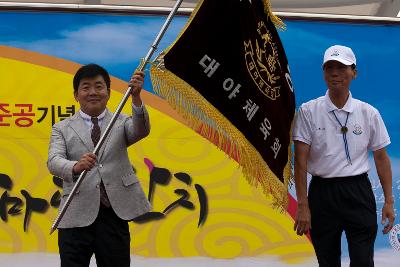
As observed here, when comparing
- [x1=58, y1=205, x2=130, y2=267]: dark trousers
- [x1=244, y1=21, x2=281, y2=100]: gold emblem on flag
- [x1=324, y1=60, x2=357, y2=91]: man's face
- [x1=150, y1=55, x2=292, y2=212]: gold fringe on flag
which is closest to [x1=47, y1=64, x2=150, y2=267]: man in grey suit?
[x1=58, y1=205, x2=130, y2=267]: dark trousers

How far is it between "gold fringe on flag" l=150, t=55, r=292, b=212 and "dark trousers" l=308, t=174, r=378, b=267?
0.18 m

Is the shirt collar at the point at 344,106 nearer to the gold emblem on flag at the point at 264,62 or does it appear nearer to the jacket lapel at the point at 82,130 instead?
the gold emblem on flag at the point at 264,62

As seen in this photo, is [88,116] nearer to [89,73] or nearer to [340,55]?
[89,73]

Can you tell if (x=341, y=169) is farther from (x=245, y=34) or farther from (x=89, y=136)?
(x=89, y=136)

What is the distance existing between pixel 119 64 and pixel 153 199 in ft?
2.30

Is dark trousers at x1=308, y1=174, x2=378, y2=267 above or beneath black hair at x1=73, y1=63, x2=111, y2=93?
beneath

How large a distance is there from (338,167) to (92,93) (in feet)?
3.50

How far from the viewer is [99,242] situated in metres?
2.77

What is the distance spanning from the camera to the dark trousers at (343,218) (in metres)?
2.94

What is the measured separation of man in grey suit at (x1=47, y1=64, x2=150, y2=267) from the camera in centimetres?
272

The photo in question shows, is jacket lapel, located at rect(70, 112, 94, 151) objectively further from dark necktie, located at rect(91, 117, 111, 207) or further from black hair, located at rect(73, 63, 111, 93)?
black hair, located at rect(73, 63, 111, 93)

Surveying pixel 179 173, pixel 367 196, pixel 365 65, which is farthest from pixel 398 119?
pixel 179 173

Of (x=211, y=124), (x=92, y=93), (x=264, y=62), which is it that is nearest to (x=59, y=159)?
(x=92, y=93)

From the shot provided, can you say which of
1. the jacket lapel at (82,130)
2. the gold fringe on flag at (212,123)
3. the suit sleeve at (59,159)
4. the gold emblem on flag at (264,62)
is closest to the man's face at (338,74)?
the gold emblem on flag at (264,62)
